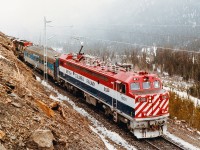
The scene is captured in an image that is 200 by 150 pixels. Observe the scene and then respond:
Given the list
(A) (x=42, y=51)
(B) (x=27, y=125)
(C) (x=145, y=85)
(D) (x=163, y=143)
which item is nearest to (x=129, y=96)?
(C) (x=145, y=85)

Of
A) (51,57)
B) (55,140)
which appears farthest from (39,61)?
(55,140)

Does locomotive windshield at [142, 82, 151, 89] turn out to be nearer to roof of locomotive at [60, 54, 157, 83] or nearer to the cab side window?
roof of locomotive at [60, 54, 157, 83]

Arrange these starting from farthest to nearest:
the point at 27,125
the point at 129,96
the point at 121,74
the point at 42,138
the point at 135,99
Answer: the point at 121,74
the point at 129,96
the point at 135,99
the point at 27,125
the point at 42,138

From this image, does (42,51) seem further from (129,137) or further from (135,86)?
(129,137)

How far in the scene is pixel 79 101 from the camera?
1127 inches

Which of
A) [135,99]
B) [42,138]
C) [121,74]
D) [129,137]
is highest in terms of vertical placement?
[121,74]

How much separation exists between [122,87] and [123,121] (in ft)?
8.11

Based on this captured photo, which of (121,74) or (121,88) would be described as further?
(121,74)

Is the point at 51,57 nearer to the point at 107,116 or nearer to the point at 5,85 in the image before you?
the point at 107,116

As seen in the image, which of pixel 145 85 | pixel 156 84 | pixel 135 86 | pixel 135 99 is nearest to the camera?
pixel 135 99

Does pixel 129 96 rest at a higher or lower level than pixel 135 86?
lower

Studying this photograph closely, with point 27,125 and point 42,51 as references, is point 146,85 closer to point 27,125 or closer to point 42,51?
point 27,125

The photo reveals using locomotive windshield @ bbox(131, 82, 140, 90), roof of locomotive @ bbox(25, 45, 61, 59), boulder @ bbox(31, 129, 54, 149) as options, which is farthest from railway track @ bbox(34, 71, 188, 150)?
roof of locomotive @ bbox(25, 45, 61, 59)

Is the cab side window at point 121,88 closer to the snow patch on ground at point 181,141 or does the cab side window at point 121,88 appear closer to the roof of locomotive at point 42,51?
the snow patch on ground at point 181,141
